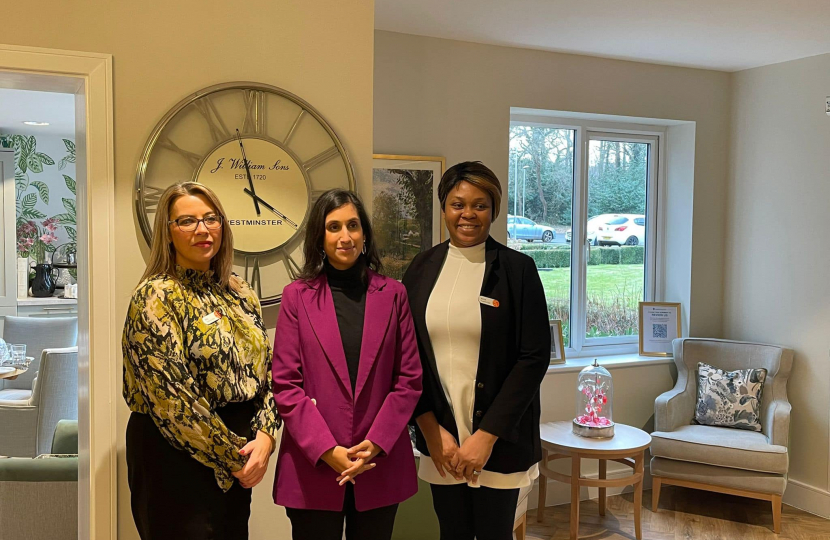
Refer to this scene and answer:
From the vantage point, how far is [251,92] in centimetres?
231

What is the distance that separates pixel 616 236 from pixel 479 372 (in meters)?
2.92

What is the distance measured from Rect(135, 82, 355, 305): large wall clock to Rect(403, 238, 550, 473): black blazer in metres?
0.60

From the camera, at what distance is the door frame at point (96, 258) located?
6.98ft

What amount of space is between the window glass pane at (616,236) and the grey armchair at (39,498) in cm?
314

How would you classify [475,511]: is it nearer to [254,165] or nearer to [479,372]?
[479,372]

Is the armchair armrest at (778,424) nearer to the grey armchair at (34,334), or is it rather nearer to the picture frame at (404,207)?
the picture frame at (404,207)

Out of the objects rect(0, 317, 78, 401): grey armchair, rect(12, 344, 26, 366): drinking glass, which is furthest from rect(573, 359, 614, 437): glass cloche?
rect(0, 317, 78, 401): grey armchair

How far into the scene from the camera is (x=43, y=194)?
6.46 metres

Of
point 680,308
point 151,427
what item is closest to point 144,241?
point 151,427

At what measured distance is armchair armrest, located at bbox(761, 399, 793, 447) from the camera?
12.6ft

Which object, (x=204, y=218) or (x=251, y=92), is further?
(x=251, y=92)

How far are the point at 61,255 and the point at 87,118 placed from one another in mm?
4908

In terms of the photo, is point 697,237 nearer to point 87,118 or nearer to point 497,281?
point 497,281

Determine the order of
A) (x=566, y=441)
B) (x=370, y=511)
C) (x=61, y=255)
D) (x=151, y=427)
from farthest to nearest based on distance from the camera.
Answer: (x=61, y=255) < (x=566, y=441) < (x=370, y=511) < (x=151, y=427)
